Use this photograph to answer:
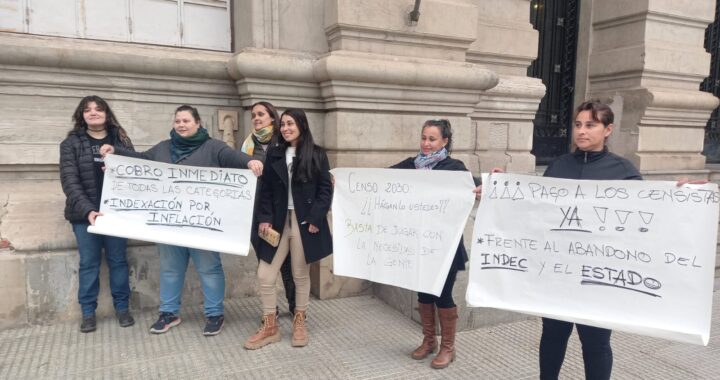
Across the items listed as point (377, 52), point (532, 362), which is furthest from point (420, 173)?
point (377, 52)

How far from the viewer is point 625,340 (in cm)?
408

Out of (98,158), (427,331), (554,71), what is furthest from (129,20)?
(554,71)

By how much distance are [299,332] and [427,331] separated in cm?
98

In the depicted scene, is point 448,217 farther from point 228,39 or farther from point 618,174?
point 228,39

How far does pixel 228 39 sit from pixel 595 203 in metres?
3.92

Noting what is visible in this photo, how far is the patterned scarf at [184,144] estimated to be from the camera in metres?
3.81

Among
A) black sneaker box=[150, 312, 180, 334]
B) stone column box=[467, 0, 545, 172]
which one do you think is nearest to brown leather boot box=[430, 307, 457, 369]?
black sneaker box=[150, 312, 180, 334]

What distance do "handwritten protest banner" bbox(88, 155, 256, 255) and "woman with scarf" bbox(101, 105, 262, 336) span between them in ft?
0.34

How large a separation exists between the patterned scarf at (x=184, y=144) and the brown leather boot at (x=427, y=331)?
2077mm

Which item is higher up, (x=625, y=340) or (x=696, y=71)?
(x=696, y=71)

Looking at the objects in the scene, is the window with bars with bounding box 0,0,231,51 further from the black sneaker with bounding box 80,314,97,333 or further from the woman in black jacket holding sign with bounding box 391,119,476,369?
the woman in black jacket holding sign with bounding box 391,119,476,369

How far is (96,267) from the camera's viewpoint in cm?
397

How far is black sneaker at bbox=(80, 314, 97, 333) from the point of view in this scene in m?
3.93

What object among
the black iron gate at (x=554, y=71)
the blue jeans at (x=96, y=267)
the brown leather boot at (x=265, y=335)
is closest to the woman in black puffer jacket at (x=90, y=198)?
the blue jeans at (x=96, y=267)
